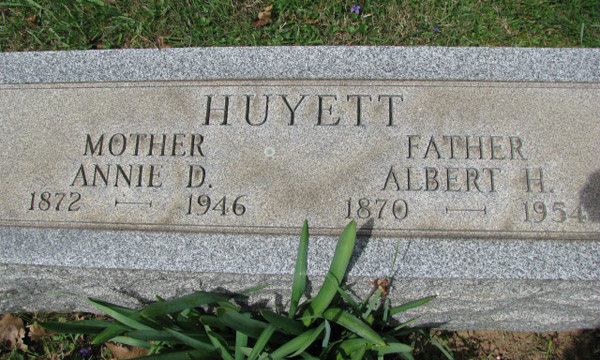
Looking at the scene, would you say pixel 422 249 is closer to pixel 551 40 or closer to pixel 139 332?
pixel 139 332

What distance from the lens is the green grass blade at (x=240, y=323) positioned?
1.79m

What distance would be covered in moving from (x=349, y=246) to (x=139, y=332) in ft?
3.19

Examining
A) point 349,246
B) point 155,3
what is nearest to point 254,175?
point 349,246

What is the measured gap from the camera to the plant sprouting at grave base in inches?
72.2


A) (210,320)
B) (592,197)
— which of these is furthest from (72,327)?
(592,197)

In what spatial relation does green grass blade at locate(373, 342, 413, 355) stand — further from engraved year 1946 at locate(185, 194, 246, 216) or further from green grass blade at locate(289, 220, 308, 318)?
engraved year 1946 at locate(185, 194, 246, 216)

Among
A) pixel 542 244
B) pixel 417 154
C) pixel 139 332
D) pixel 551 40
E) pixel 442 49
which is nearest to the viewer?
pixel 139 332

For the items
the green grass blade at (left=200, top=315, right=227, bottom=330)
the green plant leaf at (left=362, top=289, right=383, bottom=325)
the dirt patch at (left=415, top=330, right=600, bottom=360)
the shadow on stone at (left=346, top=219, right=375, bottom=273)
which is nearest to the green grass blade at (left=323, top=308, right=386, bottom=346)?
the green plant leaf at (left=362, top=289, right=383, bottom=325)

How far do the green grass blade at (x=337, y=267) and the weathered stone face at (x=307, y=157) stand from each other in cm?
21

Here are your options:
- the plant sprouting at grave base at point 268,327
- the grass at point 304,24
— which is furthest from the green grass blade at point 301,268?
the grass at point 304,24

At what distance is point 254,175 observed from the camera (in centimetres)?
220

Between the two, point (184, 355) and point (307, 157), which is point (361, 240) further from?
point (184, 355)

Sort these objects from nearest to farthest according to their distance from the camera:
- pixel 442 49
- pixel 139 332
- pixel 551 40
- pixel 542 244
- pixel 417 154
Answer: pixel 139 332 → pixel 542 244 → pixel 417 154 → pixel 442 49 → pixel 551 40

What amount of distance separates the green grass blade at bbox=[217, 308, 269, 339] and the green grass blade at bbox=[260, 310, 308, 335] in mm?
74
